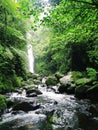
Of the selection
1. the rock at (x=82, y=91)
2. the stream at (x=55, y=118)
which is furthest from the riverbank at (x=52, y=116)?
the rock at (x=82, y=91)

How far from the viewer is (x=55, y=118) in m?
7.45

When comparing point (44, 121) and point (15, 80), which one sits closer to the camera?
point (44, 121)

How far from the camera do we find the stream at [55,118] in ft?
21.5

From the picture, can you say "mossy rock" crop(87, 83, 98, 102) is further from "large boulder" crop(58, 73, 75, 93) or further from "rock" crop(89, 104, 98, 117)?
"large boulder" crop(58, 73, 75, 93)

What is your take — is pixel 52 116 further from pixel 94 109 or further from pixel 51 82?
pixel 51 82

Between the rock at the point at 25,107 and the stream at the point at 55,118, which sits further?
the rock at the point at 25,107

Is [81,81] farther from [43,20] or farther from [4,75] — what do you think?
[43,20]

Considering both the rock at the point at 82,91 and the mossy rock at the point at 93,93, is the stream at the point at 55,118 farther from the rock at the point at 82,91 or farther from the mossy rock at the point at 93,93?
the rock at the point at 82,91

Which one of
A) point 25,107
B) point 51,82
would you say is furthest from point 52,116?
point 51,82

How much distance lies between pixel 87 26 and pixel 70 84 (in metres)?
7.07

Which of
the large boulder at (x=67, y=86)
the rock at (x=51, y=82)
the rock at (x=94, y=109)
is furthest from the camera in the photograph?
the rock at (x=51, y=82)

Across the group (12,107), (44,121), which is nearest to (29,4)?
(44,121)

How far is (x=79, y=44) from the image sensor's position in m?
17.9

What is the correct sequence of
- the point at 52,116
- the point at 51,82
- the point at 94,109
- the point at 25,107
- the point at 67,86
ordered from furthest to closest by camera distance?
the point at 51,82 → the point at 67,86 → the point at 94,109 → the point at 25,107 → the point at 52,116
